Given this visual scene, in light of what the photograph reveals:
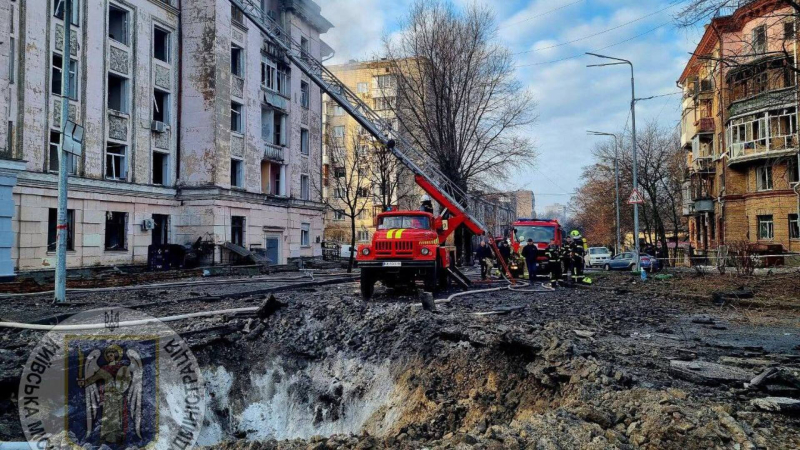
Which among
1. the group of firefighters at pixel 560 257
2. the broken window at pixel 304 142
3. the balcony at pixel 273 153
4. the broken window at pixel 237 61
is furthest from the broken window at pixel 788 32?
the broken window at pixel 304 142

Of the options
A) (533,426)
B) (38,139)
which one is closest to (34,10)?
(38,139)

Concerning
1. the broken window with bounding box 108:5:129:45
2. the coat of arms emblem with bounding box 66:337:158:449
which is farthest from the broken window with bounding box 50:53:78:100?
the coat of arms emblem with bounding box 66:337:158:449

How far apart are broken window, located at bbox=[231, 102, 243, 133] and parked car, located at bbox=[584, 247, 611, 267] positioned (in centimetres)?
2845

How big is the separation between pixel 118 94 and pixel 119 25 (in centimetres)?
328

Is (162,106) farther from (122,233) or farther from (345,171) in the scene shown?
(345,171)

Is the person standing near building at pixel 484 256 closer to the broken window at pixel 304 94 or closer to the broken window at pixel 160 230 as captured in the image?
the broken window at pixel 160 230

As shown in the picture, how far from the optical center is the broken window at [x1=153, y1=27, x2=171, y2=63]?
2525cm

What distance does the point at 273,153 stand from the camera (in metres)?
31.4

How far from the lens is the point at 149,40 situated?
2377cm

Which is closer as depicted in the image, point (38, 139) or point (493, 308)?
point (493, 308)

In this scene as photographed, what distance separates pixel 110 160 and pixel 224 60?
8.33 metres

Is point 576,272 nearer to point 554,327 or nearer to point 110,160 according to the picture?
point 554,327

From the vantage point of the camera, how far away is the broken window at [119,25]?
22.8 m

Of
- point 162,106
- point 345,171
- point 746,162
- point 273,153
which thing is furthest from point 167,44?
point 746,162
